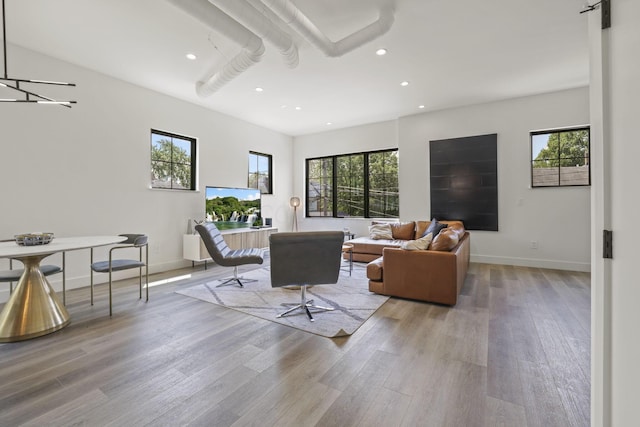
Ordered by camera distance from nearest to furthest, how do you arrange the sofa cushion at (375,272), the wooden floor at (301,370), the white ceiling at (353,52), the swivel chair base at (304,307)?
the wooden floor at (301,370)
the white ceiling at (353,52)
the swivel chair base at (304,307)
the sofa cushion at (375,272)

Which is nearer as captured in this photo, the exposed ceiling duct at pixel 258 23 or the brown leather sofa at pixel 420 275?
the exposed ceiling duct at pixel 258 23

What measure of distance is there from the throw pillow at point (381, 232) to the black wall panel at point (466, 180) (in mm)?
1065

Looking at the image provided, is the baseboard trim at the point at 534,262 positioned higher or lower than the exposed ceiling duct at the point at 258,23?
lower

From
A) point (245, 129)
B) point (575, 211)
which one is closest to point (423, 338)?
point (575, 211)

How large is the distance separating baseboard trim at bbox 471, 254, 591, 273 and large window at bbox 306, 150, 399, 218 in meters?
2.03

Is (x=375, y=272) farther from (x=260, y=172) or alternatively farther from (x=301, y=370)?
(x=260, y=172)

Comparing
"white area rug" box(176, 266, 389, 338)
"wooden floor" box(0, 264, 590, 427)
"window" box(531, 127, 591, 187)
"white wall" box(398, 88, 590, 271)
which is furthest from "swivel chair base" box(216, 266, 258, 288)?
"window" box(531, 127, 591, 187)

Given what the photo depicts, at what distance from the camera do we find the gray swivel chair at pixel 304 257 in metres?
2.72

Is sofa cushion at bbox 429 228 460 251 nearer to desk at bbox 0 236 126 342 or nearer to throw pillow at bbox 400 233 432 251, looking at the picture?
throw pillow at bbox 400 233 432 251

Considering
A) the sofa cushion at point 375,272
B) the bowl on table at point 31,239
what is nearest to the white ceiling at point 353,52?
the bowl on table at point 31,239

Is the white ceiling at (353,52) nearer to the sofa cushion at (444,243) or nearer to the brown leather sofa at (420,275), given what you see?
the sofa cushion at (444,243)

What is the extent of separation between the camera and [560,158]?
16.6 feet

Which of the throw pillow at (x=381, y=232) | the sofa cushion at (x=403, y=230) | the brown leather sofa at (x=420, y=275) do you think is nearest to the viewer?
the brown leather sofa at (x=420, y=275)

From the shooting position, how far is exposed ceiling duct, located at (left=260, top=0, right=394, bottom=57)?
240 cm
